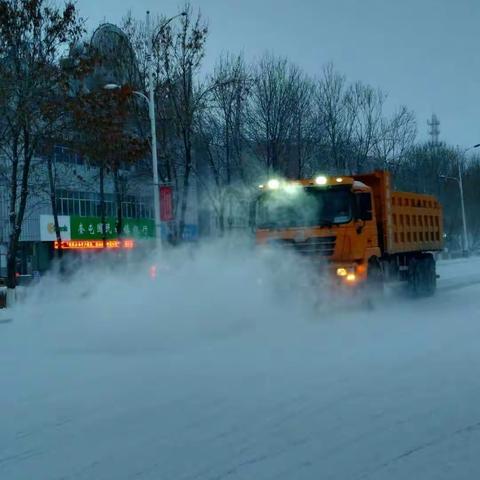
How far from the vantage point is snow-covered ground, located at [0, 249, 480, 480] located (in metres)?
5.48

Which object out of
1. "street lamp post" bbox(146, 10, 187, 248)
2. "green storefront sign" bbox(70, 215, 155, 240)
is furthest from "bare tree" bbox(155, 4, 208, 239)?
"green storefront sign" bbox(70, 215, 155, 240)

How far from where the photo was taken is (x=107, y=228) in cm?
4825

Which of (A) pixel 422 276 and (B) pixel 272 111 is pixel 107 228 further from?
(A) pixel 422 276

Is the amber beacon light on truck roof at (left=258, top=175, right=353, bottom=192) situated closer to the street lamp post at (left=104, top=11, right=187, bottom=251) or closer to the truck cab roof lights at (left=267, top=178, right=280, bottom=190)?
the truck cab roof lights at (left=267, top=178, right=280, bottom=190)

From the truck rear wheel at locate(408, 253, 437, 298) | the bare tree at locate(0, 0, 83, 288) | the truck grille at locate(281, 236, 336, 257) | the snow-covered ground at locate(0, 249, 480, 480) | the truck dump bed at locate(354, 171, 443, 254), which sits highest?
the bare tree at locate(0, 0, 83, 288)

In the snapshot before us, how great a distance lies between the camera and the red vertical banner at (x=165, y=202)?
25.2 metres

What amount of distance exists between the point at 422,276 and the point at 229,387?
1387 centimetres

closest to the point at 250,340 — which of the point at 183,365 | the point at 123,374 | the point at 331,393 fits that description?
the point at 183,365

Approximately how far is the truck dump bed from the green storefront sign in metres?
26.6

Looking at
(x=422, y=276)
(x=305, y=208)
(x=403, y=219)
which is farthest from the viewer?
(x=422, y=276)

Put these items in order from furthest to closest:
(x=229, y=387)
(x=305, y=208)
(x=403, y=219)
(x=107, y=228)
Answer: (x=107, y=228), (x=403, y=219), (x=305, y=208), (x=229, y=387)

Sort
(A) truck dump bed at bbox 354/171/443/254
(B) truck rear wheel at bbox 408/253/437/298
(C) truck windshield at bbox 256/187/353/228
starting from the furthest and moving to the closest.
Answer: (B) truck rear wheel at bbox 408/253/437/298
(A) truck dump bed at bbox 354/171/443/254
(C) truck windshield at bbox 256/187/353/228

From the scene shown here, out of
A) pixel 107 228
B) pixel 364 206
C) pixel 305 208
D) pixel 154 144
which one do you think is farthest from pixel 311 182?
pixel 107 228

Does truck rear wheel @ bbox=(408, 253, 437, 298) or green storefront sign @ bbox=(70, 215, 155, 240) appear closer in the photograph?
truck rear wheel @ bbox=(408, 253, 437, 298)
